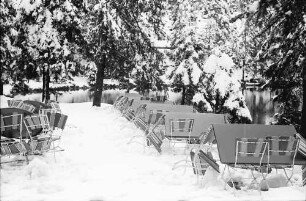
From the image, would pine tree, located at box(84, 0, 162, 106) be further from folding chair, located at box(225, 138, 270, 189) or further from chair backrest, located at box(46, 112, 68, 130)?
folding chair, located at box(225, 138, 270, 189)

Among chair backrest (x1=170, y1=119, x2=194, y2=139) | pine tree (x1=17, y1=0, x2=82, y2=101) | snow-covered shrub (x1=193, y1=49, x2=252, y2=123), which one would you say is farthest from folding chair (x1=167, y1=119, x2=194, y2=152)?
pine tree (x1=17, y1=0, x2=82, y2=101)

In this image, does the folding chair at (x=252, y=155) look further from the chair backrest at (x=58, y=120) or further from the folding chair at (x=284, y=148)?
the chair backrest at (x=58, y=120)

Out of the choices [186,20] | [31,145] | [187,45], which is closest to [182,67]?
[187,45]

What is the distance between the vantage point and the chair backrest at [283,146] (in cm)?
688

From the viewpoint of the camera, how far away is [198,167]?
7.17m

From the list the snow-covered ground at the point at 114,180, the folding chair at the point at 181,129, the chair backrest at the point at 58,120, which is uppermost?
the chair backrest at the point at 58,120

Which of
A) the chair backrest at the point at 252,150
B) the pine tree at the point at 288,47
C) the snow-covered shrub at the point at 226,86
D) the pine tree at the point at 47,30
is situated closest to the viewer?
the chair backrest at the point at 252,150

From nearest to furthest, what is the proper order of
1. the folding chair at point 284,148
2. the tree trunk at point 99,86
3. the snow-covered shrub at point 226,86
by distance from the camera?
the folding chair at point 284,148, the snow-covered shrub at point 226,86, the tree trunk at point 99,86

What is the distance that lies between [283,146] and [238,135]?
2.99 feet

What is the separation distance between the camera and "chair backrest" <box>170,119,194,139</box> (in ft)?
33.7

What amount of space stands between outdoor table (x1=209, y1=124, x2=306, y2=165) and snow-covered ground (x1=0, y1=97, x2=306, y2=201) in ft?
1.35

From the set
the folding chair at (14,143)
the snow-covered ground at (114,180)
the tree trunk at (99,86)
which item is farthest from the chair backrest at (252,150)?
the tree trunk at (99,86)

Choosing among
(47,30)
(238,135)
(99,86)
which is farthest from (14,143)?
(99,86)

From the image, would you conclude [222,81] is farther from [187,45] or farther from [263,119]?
[263,119]
